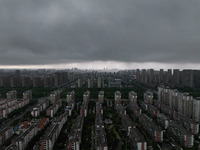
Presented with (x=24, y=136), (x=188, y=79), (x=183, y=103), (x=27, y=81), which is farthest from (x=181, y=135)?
(x=27, y=81)

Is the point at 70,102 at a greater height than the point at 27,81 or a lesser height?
lesser

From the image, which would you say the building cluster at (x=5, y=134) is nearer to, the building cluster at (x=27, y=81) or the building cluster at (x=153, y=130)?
the building cluster at (x=153, y=130)

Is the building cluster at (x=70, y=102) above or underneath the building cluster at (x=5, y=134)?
above

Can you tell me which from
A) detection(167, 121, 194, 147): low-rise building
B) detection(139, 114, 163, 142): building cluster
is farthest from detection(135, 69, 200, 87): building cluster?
detection(139, 114, 163, 142): building cluster

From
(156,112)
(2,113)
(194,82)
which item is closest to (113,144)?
(156,112)

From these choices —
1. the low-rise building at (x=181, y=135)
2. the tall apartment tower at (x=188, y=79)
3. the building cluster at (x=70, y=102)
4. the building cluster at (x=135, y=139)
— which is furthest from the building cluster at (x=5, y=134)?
the tall apartment tower at (x=188, y=79)

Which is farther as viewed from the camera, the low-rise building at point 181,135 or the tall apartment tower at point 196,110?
the tall apartment tower at point 196,110

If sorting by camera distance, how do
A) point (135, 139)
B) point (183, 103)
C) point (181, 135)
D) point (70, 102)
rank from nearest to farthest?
point (135, 139) → point (181, 135) → point (183, 103) → point (70, 102)

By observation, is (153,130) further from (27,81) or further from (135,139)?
→ (27,81)

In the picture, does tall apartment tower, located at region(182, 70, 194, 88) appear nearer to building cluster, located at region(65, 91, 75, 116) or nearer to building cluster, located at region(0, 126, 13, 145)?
building cluster, located at region(65, 91, 75, 116)

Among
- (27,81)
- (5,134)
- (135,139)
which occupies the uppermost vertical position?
(27,81)

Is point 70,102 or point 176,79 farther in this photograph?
point 176,79
